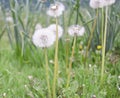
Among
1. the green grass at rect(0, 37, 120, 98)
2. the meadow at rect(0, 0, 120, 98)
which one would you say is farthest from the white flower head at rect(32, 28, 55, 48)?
the green grass at rect(0, 37, 120, 98)

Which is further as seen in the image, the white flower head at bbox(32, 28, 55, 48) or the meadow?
the meadow

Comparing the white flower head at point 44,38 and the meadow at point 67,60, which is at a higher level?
the white flower head at point 44,38

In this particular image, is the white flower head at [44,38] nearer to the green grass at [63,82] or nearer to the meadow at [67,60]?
the meadow at [67,60]

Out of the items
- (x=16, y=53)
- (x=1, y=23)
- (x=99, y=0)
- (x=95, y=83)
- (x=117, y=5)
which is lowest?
(x=1, y=23)

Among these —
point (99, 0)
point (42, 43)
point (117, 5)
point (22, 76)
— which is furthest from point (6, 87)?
point (117, 5)

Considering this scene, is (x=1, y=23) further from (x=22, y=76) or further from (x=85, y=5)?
(x=22, y=76)

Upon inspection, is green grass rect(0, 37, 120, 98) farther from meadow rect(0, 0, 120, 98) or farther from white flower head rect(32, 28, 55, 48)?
white flower head rect(32, 28, 55, 48)

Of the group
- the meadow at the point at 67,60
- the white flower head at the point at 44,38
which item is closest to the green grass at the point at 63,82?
Result: the meadow at the point at 67,60
